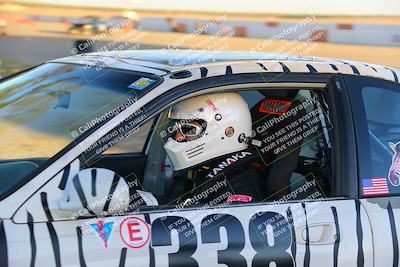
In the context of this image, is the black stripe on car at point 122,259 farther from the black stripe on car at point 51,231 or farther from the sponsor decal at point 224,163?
the sponsor decal at point 224,163

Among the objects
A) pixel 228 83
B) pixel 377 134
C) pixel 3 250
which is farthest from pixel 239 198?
pixel 3 250

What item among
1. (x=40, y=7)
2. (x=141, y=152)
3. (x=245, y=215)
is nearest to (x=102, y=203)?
(x=245, y=215)

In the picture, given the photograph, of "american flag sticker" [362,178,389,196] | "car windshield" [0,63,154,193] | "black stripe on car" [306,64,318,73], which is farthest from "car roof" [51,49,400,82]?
"american flag sticker" [362,178,389,196]

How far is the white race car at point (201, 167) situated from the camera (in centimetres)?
233

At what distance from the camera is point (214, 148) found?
2939 millimetres

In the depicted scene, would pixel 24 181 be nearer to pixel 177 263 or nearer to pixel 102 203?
pixel 102 203

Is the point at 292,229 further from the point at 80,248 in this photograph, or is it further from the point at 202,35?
the point at 202,35

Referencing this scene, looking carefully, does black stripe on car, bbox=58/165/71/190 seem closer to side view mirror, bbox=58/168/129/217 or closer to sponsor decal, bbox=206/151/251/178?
side view mirror, bbox=58/168/129/217

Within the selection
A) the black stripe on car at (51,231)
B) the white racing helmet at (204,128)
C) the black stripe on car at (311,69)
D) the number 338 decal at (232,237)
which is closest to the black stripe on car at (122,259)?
the number 338 decal at (232,237)

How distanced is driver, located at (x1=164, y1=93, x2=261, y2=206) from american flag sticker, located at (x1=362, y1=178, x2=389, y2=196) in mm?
483

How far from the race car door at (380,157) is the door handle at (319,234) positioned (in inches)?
7.5

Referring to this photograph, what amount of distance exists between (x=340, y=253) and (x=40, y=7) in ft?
167

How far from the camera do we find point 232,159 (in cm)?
301

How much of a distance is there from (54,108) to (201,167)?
2.39 feet
